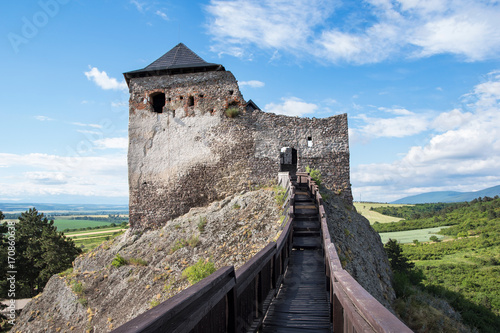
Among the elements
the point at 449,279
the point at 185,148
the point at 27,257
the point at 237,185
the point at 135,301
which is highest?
the point at 185,148

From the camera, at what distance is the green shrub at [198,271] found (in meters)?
8.65

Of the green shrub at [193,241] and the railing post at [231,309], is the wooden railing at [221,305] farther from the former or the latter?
the green shrub at [193,241]

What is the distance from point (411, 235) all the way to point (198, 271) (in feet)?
278

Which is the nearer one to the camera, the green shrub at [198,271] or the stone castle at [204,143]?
the green shrub at [198,271]

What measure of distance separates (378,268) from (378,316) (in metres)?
11.4

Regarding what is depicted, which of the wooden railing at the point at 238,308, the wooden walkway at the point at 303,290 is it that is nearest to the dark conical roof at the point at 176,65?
the wooden walkway at the point at 303,290

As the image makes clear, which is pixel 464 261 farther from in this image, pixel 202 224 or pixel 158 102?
pixel 158 102

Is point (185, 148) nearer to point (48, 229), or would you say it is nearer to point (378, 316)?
point (378, 316)

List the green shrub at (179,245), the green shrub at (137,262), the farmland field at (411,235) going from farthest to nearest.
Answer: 1. the farmland field at (411,235)
2. the green shrub at (137,262)
3. the green shrub at (179,245)

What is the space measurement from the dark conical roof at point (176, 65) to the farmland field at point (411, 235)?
2743 inches

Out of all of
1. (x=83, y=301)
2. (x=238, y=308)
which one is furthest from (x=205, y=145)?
(x=238, y=308)

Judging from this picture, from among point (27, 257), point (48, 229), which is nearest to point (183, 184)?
point (27, 257)

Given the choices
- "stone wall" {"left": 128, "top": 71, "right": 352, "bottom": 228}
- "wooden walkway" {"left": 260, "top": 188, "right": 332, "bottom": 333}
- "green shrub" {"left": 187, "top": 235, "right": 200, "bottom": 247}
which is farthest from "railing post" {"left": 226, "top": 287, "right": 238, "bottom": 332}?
"stone wall" {"left": 128, "top": 71, "right": 352, "bottom": 228}

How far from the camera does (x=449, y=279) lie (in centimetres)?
4719
